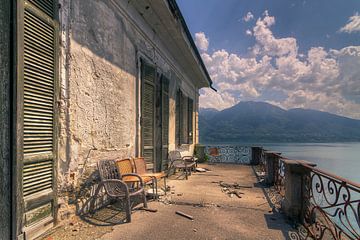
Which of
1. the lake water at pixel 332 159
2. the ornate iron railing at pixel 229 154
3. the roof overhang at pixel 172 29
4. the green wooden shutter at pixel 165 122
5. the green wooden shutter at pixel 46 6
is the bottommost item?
the lake water at pixel 332 159

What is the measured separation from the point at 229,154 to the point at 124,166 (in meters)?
8.12

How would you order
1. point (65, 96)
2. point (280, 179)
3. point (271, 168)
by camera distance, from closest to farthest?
point (65, 96) → point (280, 179) → point (271, 168)

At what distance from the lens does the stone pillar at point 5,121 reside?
1.99 metres

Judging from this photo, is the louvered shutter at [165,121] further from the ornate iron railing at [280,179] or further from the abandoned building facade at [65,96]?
the ornate iron railing at [280,179]

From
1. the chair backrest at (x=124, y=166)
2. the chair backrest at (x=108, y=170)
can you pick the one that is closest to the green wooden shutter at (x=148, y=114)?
the chair backrest at (x=124, y=166)

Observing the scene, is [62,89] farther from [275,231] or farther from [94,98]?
[275,231]

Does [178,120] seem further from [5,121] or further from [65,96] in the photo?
[5,121]

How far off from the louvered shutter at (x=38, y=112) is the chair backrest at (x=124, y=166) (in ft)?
4.16

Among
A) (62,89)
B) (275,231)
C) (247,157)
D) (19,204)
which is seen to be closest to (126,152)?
(62,89)

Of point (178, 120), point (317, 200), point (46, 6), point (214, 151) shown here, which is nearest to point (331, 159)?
point (214, 151)

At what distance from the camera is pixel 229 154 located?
433 inches

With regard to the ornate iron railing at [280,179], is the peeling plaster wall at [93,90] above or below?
above

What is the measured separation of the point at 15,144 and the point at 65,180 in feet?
2.93

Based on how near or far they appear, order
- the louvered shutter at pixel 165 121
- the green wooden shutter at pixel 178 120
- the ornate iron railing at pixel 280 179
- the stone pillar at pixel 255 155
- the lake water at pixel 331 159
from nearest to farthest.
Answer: the ornate iron railing at pixel 280 179 < the louvered shutter at pixel 165 121 < the green wooden shutter at pixel 178 120 < the stone pillar at pixel 255 155 < the lake water at pixel 331 159
